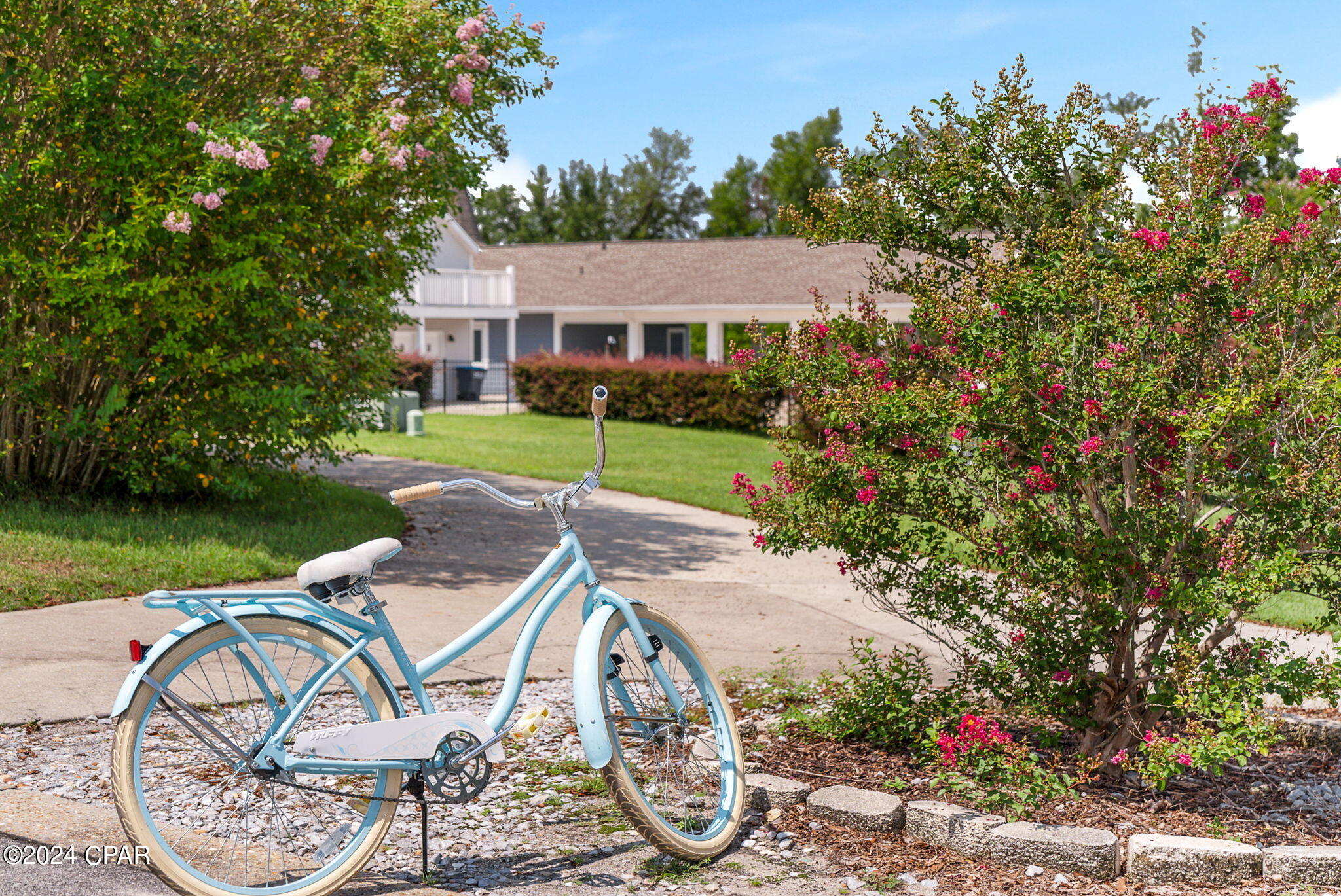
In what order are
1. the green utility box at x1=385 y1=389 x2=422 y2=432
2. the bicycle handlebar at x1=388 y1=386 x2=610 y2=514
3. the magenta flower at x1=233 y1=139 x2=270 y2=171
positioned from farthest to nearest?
the green utility box at x1=385 y1=389 x2=422 y2=432 → the magenta flower at x1=233 y1=139 x2=270 y2=171 → the bicycle handlebar at x1=388 y1=386 x2=610 y2=514

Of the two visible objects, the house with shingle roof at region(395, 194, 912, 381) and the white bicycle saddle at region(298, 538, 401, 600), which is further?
the house with shingle roof at region(395, 194, 912, 381)

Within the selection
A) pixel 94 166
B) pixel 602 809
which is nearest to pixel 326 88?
pixel 94 166

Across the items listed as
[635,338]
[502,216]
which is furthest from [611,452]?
[502,216]

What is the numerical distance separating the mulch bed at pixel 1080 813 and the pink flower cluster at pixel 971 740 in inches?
6.0

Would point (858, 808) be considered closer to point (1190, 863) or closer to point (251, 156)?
point (1190, 863)

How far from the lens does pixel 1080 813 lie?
4211 millimetres

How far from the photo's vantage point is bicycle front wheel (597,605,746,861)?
3857 millimetres

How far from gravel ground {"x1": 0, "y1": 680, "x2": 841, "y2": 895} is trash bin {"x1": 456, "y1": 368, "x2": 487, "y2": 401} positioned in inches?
1162

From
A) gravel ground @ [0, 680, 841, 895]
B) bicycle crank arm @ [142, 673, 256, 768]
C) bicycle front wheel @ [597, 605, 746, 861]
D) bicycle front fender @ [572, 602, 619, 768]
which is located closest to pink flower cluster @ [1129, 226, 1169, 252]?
bicycle front wheel @ [597, 605, 746, 861]

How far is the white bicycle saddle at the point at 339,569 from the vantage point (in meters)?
3.48

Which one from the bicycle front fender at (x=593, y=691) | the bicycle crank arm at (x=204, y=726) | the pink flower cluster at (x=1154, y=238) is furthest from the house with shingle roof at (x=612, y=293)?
the bicycle crank arm at (x=204, y=726)

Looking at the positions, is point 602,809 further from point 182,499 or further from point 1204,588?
point 182,499

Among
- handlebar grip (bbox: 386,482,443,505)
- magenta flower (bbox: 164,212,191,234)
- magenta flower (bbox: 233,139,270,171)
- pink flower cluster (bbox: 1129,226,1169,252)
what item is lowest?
handlebar grip (bbox: 386,482,443,505)

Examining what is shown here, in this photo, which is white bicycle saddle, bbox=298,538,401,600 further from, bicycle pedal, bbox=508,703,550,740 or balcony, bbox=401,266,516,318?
balcony, bbox=401,266,516,318
